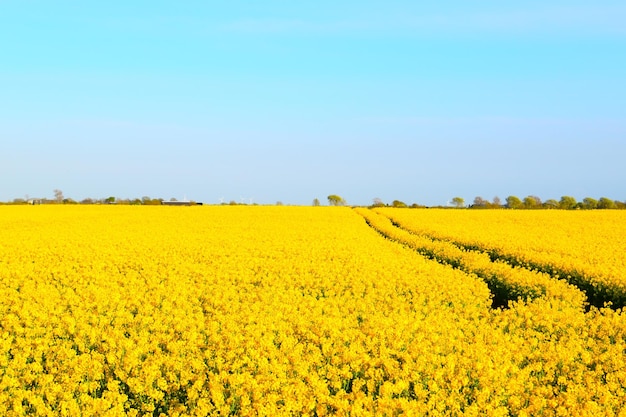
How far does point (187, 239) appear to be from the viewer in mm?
25406

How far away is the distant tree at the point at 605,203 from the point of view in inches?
3192

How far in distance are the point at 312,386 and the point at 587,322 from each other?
269 inches

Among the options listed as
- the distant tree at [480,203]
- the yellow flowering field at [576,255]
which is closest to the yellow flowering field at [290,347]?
the yellow flowering field at [576,255]

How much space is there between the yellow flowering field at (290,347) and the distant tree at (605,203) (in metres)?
76.6

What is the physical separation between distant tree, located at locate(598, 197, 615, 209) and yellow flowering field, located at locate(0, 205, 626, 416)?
76.6 meters

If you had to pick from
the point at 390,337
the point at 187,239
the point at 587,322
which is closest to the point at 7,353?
the point at 390,337

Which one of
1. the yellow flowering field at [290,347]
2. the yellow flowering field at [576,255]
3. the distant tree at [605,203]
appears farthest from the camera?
the distant tree at [605,203]

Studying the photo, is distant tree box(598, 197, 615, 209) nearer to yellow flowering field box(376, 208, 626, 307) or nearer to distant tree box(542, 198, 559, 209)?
distant tree box(542, 198, 559, 209)

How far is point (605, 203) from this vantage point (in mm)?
82750

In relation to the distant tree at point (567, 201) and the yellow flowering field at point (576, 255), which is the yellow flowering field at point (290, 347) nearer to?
the yellow flowering field at point (576, 255)

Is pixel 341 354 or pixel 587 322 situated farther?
pixel 587 322

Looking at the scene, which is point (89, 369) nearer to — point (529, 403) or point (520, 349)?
point (529, 403)

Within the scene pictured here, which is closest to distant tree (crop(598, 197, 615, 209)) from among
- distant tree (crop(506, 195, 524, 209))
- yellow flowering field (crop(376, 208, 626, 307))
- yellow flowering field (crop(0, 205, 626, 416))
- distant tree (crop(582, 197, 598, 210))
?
distant tree (crop(582, 197, 598, 210))

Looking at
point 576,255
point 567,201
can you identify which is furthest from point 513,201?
point 576,255
